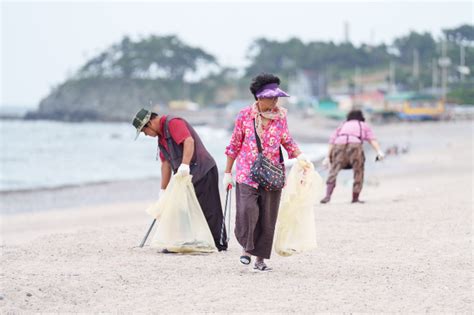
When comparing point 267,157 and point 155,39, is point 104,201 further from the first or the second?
point 155,39

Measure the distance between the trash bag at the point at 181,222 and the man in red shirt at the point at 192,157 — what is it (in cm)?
9

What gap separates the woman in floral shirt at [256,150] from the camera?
6.82 meters

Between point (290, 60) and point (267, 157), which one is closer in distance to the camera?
point (267, 157)

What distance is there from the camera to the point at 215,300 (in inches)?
234

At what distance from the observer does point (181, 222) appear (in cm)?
791

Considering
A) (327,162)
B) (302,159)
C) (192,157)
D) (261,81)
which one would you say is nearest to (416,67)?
(327,162)

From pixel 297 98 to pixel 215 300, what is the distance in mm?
100697

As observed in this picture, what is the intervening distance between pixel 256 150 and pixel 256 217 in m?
0.49

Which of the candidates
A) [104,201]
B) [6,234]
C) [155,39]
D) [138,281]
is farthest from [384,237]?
[155,39]

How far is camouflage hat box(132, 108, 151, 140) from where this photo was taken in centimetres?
774

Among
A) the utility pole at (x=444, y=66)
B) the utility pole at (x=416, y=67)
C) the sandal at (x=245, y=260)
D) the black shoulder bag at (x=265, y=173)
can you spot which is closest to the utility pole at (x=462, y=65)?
the utility pole at (x=444, y=66)

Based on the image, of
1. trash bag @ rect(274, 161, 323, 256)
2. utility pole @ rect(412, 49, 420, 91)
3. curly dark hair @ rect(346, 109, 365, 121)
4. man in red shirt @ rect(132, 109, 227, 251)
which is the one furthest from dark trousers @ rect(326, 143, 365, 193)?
utility pole @ rect(412, 49, 420, 91)

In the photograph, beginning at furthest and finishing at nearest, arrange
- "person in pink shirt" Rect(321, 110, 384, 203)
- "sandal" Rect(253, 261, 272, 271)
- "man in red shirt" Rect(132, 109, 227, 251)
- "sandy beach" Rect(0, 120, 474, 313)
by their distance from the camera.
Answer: "person in pink shirt" Rect(321, 110, 384, 203)
"man in red shirt" Rect(132, 109, 227, 251)
"sandal" Rect(253, 261, 272, 271)
"sandy beach" Rect(0, 120, 474, 313)

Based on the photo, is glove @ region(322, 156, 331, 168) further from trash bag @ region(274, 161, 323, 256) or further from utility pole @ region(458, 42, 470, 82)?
utility pole @ region(458, 42, 470, 82)
